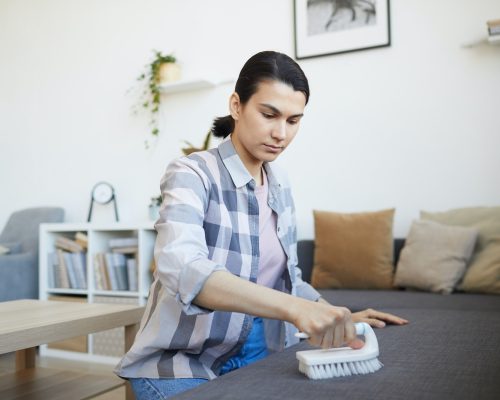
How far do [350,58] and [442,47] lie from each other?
0.52m

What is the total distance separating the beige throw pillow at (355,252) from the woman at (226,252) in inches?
52.4

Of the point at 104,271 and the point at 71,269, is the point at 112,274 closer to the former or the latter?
the point at 104,271

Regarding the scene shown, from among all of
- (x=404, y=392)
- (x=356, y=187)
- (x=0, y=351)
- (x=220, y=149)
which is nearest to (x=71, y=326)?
(x=0, y=351)

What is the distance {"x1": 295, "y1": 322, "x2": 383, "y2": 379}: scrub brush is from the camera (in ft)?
2.52

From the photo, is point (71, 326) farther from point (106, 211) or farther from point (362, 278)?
point (106, 211)

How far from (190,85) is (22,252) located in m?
1.74

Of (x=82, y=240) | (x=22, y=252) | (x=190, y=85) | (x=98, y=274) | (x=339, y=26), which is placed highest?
(x=339, y=26)

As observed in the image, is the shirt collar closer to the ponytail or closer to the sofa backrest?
the ponytail

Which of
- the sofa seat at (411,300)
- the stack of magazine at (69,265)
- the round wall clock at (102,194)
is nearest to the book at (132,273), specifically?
the stack of magazine at (69,265)

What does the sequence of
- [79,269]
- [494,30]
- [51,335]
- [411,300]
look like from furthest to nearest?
[79,269] < [494,30] < [411,300] < [51,335]

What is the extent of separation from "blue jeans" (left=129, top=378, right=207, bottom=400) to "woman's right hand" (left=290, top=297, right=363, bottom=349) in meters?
0.35

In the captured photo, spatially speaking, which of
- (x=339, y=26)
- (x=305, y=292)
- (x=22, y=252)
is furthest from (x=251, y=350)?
(x=22, y=252)

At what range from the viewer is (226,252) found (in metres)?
1.10

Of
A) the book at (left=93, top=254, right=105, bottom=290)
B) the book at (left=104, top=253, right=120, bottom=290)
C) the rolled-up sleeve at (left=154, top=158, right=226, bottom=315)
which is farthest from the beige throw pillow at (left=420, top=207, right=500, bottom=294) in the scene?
the book at (left=93, top=254, right=105, bottom=290)
